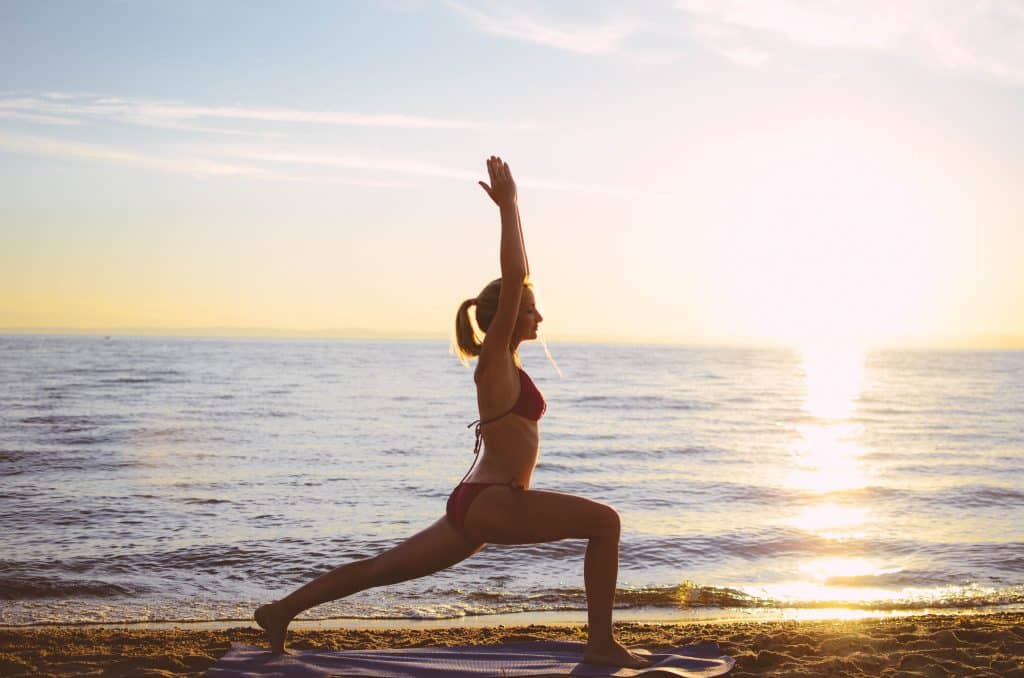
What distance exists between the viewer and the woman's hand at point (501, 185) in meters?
4.48

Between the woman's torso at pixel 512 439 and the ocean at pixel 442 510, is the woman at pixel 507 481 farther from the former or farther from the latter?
the ocean at pixel 442 510

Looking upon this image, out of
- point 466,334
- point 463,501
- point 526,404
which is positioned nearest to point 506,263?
point 466,334

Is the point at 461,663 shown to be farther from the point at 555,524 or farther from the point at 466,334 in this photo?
the point at 466,334

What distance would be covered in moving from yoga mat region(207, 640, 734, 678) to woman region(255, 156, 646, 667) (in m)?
0.21

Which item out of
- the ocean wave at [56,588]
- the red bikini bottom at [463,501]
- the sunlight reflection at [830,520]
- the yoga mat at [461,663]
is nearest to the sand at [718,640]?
the yoga mat at [461,663]

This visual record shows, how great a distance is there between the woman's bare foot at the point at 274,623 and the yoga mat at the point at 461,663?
2.8 inches

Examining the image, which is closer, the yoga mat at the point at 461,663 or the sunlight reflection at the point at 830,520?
the yoga mat at the point at 461,663

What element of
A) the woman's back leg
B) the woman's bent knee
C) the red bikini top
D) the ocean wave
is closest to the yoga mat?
the woman's back leg

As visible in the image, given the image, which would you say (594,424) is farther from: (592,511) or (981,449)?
(592,511)

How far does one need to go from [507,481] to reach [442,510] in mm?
8586

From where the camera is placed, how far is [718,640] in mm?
6344

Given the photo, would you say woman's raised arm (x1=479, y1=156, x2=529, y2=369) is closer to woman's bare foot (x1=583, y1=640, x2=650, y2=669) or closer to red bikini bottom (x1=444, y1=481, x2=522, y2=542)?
red bikini bottom (x1=444, y1=481, x2=522, y2=542)

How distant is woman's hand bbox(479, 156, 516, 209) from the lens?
448cm

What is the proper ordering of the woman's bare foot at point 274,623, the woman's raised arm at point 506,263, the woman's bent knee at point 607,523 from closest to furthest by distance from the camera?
the woman's raised arm at point 506,263, the woman's bent knee at point 607,523, the woman's bare foot at point 274,623
